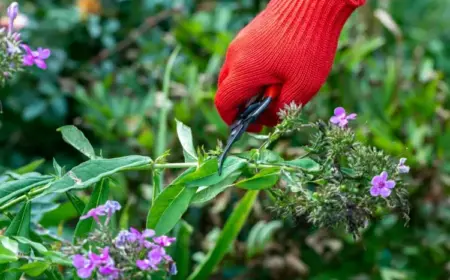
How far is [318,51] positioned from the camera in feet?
4.22

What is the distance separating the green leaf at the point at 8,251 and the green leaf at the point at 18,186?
107 millimetres

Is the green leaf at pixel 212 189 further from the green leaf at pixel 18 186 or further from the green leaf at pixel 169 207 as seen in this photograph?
the green leaf at pixel 18 186

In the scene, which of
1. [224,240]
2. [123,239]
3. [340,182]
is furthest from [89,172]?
[224,240]

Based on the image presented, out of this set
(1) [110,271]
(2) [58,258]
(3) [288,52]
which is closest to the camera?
(1) [110,271]

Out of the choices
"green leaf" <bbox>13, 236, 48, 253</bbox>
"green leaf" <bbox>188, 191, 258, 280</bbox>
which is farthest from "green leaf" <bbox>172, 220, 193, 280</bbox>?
"green leaf" <bbox>13, 236, 48, 253</bbox>

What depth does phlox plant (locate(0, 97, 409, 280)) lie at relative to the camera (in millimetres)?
965

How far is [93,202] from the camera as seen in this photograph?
1173 millimetres

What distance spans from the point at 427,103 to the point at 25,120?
1.25 metres

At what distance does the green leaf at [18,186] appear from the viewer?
118 cm

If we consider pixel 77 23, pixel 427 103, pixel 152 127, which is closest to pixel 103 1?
pixel 77 23

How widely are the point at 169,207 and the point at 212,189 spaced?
63mm

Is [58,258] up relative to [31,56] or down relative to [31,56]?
down

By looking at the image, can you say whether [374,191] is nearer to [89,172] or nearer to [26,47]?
[89,172]

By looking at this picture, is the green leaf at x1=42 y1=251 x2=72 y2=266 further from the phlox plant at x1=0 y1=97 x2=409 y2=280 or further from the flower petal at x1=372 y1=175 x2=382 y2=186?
the flower petal at x1=372 y1=175 x2=382 y2=186
